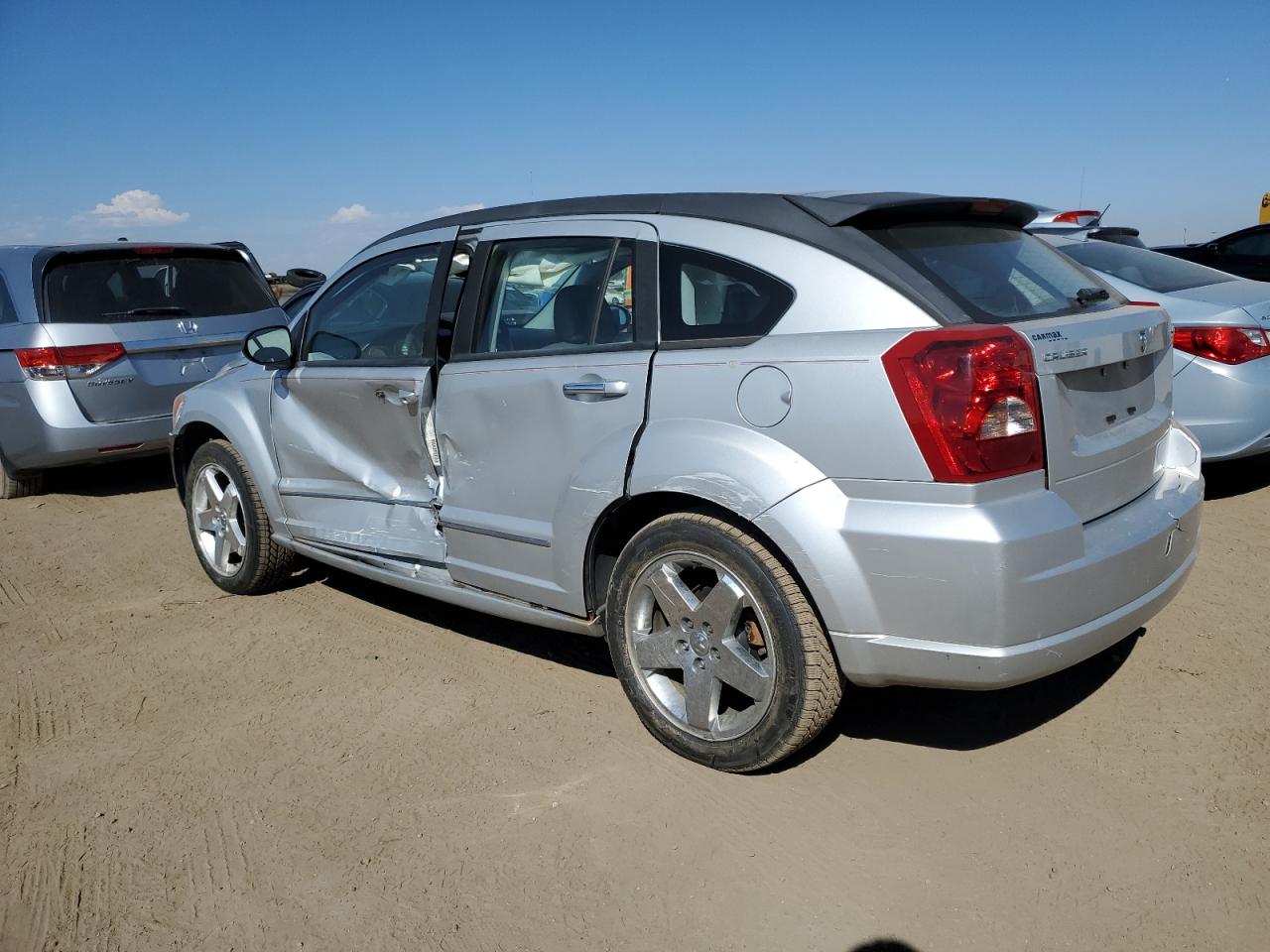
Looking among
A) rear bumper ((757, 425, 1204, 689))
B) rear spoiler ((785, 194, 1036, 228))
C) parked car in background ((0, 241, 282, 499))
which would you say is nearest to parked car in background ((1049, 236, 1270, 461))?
rear spoiler ((785, 194, 1036, 228))

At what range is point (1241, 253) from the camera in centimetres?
1184

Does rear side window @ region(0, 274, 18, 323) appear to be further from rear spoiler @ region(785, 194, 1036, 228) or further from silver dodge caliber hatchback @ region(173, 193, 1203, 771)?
rear spoiler @ region(785, 194, 1036, 228)

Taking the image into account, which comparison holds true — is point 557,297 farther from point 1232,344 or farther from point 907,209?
point 1232,344

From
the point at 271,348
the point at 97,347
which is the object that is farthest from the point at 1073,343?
the point at 97,347

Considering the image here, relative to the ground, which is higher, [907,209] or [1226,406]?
[907,209]

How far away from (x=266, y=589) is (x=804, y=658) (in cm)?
313

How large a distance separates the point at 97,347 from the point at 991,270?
19.2ft

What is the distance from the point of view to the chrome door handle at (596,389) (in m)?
3.19

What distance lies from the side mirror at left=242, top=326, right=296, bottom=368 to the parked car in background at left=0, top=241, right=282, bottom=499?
2.84 metres

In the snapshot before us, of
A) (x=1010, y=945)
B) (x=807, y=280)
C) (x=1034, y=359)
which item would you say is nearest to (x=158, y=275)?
(x=807, y=280)

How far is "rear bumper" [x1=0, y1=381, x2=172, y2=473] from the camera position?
672 cm

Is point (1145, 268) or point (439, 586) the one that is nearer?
point (439, 586)

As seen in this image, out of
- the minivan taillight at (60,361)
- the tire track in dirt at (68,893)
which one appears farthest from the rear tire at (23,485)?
the tire track in dirt at (68,893)

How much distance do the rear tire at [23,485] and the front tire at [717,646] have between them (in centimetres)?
593
